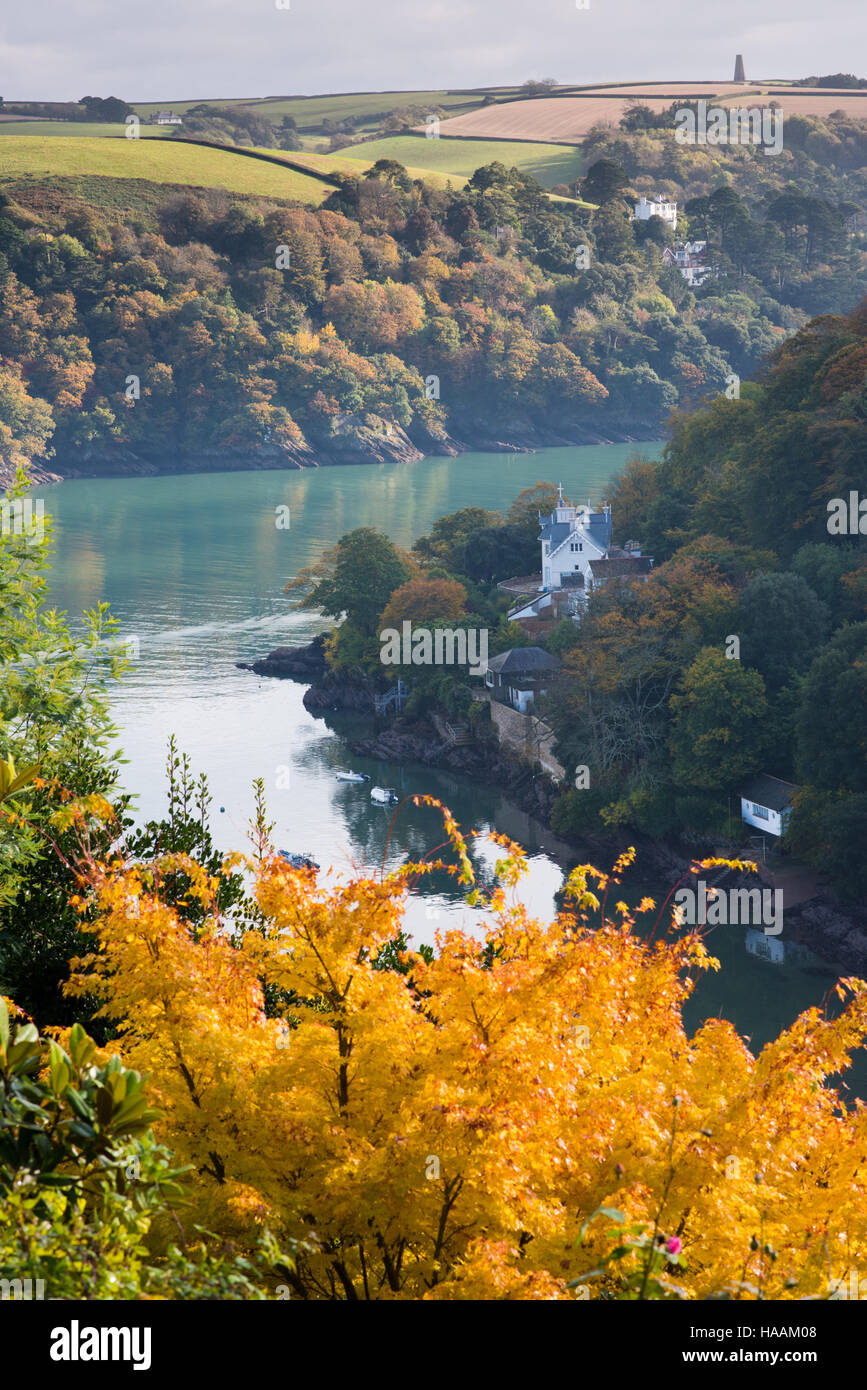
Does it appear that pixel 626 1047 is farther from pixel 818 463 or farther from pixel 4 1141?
pixel 818 463

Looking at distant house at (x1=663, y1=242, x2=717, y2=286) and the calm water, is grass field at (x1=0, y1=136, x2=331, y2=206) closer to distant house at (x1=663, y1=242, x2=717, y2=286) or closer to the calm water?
distant house at (x1=663, y1=242, x2=717, y2=286)

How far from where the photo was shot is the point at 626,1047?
8.33 metres

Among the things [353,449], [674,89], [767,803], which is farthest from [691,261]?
[767,803]

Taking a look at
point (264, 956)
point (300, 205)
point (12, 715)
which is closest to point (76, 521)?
point (300, 205)

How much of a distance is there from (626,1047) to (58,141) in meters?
117

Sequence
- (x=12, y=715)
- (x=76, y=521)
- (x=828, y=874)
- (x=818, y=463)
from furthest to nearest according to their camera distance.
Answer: (x=76, y=521) → (x=818, y=463) → (x=828, y=874) → (x=12, y=715)

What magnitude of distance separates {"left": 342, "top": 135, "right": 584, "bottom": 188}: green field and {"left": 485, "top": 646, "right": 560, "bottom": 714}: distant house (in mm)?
103862

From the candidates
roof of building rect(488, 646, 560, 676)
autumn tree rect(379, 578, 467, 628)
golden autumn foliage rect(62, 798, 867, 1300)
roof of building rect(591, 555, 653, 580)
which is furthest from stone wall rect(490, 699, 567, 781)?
golden autumn foliage rect(62, 798, 867, 1300)

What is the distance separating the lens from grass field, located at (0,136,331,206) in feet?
341

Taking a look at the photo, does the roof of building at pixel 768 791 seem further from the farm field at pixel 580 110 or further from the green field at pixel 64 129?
the farm field at pixel 580 110

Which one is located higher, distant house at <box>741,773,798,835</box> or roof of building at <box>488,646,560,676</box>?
roof of building at <box>488,646,560,676</box>

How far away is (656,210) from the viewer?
384ft

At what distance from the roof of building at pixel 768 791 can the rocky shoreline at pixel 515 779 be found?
1.55m

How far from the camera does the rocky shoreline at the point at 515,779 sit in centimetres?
2569
